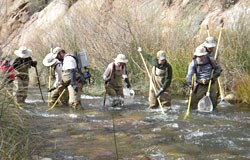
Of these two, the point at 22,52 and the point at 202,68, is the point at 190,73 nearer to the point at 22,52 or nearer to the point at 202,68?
the point at 202,68

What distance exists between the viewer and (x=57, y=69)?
11.6 m

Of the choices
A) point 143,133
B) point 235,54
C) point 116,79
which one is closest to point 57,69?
point 116,79

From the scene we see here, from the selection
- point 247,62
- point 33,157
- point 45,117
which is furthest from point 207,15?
point 33,157

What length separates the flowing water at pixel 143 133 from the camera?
743 centimetres

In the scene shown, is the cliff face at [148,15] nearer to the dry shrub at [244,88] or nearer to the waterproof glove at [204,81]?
the dry shrub at [244,88]

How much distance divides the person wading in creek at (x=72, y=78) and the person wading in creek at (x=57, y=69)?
4 cm

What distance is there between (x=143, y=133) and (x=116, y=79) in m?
3.18

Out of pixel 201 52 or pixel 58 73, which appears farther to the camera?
pixel 58 73

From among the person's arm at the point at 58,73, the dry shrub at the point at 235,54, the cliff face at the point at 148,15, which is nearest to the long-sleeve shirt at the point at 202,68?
the dry shrub at the point at 235,54

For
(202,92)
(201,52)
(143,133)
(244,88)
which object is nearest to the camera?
(143,133)

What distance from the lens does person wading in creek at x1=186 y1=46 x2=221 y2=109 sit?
10.5m

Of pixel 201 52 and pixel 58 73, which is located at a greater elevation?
pixel 201 52

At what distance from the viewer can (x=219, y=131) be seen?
9094mm

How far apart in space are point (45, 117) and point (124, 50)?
16.9 feet
